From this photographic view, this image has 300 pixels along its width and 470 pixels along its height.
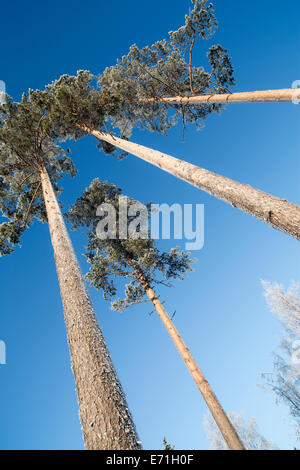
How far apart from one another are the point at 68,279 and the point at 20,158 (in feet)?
28.1

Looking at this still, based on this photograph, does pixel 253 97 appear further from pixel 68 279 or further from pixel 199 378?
pixel 199 378

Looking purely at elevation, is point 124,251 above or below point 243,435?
above

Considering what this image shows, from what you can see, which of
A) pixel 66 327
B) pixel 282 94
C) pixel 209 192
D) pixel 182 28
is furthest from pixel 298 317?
pixel 182 28

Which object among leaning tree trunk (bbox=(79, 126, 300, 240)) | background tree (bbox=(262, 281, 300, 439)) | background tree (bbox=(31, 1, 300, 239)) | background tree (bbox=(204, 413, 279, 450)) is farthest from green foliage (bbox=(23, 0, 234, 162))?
background tree (bbox=(204, 413, 279, 450))

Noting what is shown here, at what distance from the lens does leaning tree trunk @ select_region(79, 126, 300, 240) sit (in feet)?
10.9

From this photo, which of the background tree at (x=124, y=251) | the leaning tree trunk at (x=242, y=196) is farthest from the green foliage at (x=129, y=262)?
the leaning tree trunk at (x=242, y=196)

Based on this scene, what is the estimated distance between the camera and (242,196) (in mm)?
→ 4070

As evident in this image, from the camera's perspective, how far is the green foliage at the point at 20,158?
34.4 feet

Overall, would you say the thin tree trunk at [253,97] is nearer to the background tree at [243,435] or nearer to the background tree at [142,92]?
the background tree at [142,92]

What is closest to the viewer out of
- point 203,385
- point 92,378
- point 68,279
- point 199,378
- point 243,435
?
point 92,378

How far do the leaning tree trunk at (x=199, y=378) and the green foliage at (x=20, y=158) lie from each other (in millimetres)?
5763

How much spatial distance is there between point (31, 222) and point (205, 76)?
1074 centimetres

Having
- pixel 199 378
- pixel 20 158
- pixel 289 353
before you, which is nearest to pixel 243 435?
pixel 289 353

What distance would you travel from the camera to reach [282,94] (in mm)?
6984
